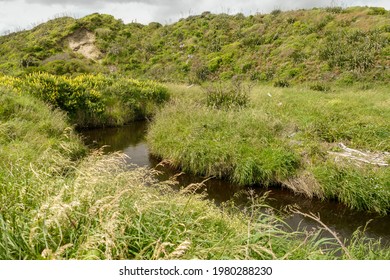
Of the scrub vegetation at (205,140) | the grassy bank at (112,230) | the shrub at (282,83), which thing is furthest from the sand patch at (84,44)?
the grassy bank at (112,230)

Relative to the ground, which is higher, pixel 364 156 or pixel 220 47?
pixel 220 47

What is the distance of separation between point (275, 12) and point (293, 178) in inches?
1502

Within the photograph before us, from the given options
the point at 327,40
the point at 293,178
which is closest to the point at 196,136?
the point at 293,178

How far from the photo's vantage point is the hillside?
25500mm

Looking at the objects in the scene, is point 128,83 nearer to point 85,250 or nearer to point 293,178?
point 293,178

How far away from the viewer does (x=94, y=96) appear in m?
16.2

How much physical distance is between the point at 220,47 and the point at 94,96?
23902mm

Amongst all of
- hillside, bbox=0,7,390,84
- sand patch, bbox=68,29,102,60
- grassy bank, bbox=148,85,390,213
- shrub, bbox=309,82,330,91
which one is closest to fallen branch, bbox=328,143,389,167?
grassy bank, bbox=148,85,390,213

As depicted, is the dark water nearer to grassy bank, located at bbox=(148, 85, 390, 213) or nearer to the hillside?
grassy bank, located at bbox=(148, 85, 390, 213)

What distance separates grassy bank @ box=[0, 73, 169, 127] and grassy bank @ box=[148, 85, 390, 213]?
4.48 meters

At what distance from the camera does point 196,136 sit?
10789 mm

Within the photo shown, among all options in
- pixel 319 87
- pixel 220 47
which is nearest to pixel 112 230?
pixel 319 87

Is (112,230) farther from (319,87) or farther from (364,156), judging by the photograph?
(319,87)

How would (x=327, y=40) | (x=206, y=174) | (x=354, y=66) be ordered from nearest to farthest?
(x=206, y=174)
(x=354, y=66)
(x=327, y=40)
